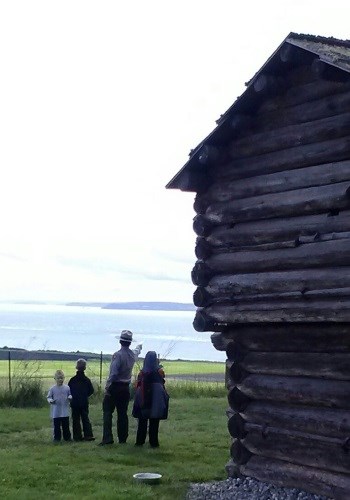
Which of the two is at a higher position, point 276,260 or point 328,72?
point 328,72

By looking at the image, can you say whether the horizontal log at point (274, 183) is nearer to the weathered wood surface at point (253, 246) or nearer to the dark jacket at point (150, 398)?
the weathered wood surface at point (253, 246)

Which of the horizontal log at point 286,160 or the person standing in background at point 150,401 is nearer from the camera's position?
the horizontal log at point 286,160

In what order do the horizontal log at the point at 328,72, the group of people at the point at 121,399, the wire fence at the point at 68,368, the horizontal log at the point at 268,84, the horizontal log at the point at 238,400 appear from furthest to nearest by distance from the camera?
the wire fence at the point at 68,368 < the group of people at the point at 121,399 < the horizontal log at the point at 238,400 < the horizontal log at the point at 268,84 < the horizontal log at the point at 328,72

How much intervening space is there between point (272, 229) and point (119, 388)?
5.78m

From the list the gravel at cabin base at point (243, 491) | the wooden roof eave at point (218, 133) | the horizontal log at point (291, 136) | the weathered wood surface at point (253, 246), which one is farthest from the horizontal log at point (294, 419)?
the horizontal log at point (291, 136)

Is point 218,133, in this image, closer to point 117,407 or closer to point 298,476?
point 298,476

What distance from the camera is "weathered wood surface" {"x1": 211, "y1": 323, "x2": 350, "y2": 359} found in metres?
11.7

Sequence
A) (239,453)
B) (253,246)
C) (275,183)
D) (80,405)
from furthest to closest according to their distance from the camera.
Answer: (80,405)
(239,453)
(253,246)
(275,183)

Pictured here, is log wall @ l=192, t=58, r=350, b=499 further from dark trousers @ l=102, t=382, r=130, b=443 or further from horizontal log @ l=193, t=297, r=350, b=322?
dark trousers @ l=102, t=382, r=130, b=443

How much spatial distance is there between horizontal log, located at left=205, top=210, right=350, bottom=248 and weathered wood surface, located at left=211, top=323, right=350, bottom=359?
1.11 meters

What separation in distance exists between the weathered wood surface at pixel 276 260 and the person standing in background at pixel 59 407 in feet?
15.9

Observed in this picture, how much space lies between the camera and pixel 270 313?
12.3 metres

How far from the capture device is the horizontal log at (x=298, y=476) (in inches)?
453

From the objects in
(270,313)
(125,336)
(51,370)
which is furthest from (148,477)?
(51,370)
